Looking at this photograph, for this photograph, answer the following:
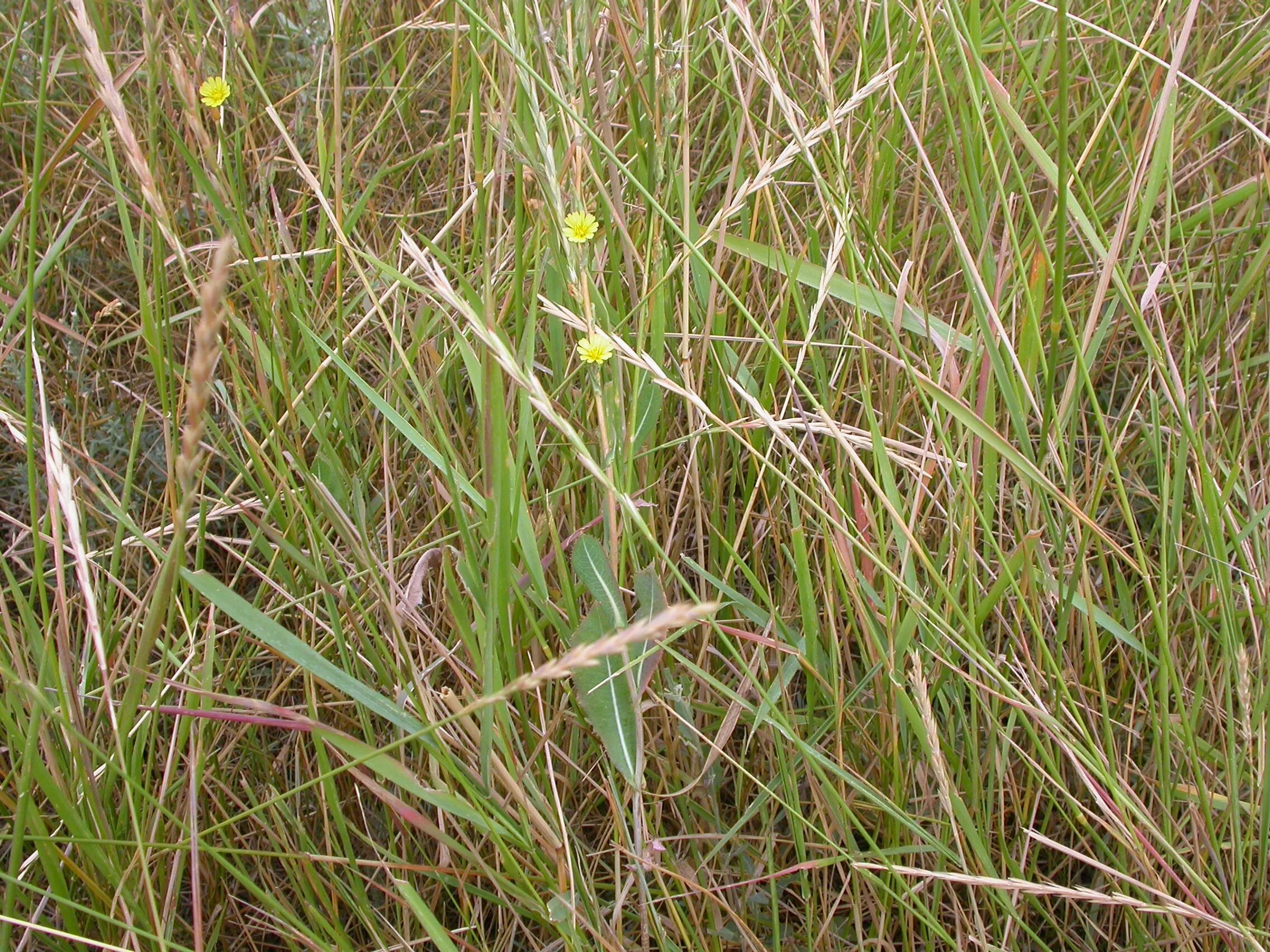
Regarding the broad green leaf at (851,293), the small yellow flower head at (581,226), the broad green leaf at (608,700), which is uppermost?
the small yellow flower head at (581,226)

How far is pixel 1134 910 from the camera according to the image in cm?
93

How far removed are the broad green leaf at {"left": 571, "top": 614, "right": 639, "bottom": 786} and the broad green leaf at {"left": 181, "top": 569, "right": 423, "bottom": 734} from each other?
0.14 m

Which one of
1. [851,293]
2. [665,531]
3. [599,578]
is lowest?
[665,531]

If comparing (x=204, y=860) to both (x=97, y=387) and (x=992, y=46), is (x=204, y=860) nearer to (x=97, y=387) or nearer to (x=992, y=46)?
(x=97, y=387)

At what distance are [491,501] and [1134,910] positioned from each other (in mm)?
701

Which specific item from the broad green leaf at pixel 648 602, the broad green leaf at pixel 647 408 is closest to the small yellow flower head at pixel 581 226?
the broad green leaf at pixel 647 408

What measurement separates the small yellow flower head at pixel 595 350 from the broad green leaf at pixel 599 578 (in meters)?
0.16

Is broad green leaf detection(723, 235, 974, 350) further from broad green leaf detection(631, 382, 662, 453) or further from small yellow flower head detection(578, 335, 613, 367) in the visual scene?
small yellow flower head detection(578, 335, 613, 367)

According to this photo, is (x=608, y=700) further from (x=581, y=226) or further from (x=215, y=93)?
(x=215, y=93)

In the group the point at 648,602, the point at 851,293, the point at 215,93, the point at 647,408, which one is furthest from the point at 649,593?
A: the point at 215,93

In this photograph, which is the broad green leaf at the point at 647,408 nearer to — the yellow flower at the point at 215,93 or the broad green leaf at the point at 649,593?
the broad green leaf at the point at 649,593

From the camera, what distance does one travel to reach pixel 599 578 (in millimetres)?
841

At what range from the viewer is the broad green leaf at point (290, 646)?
0.72m

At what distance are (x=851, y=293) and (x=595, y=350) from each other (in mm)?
392
